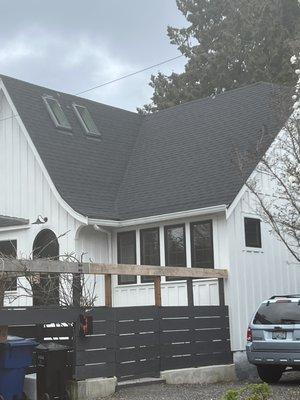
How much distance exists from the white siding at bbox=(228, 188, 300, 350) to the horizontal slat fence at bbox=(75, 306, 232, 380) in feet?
2.19

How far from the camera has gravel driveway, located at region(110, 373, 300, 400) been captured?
1143 centimetres

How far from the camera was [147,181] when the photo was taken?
1956 centimetres

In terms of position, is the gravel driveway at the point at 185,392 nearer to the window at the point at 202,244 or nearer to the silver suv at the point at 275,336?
the silver suv at the point at 275,336

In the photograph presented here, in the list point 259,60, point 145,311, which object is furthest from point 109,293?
point 259,60

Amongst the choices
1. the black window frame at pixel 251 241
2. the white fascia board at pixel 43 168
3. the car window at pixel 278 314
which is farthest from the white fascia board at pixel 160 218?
the car window at pixel 278 314

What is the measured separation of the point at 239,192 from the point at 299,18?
22.6 m

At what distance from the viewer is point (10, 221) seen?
62.7 ft

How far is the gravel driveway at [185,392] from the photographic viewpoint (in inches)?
450

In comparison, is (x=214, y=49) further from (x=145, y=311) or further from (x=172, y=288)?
(x=145, y=311)

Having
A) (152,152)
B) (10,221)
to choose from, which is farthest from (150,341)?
(152,152)

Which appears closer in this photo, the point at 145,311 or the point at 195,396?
the point at 195,396

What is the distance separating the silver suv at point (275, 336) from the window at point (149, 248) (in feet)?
15.2

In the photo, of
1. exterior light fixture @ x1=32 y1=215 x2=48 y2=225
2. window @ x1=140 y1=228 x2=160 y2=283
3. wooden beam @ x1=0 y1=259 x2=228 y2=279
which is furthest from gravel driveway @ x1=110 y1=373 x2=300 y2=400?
exterior light fixture @ x1=32 y1=215 x2=48 y2=225

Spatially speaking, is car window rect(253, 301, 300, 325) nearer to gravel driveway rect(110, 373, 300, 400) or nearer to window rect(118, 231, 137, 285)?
gravel driveway rect(110, 373, 300, 400)
